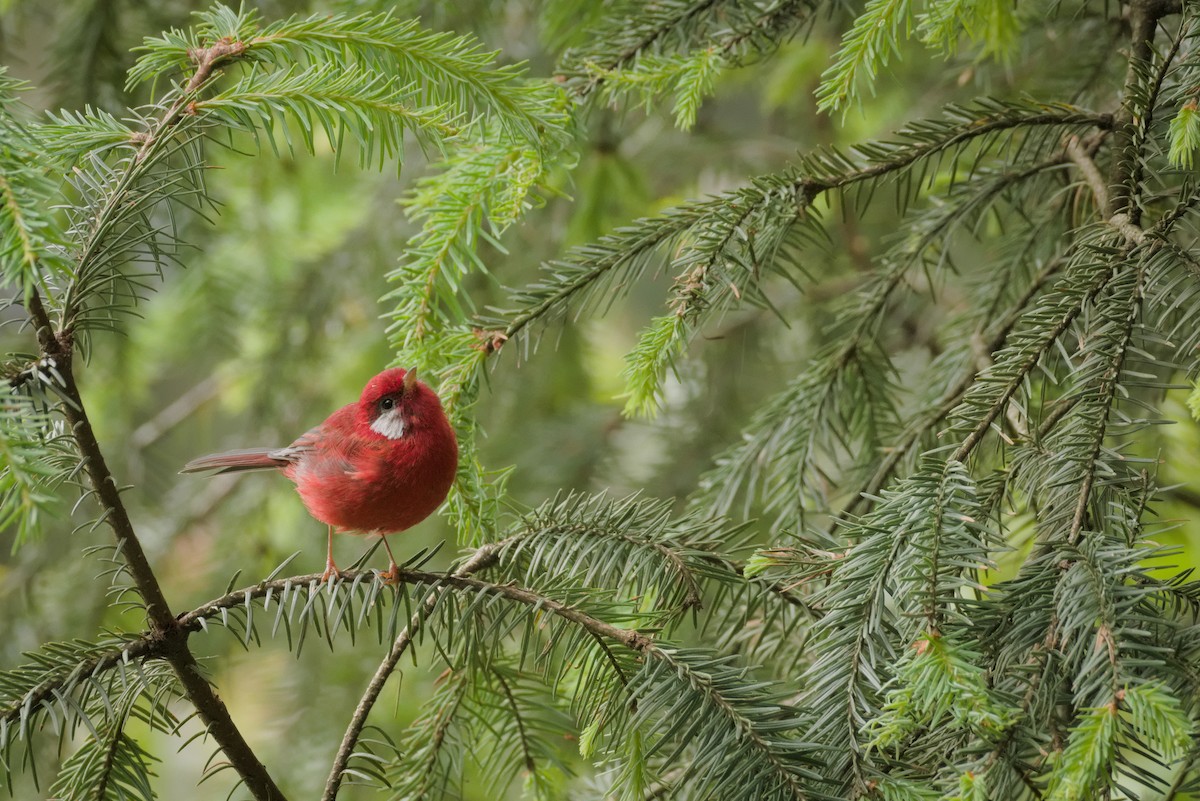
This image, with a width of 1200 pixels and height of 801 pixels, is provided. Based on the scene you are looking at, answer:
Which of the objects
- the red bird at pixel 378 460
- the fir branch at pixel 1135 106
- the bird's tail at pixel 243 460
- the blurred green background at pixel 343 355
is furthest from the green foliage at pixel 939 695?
the blurred green background at pixel 343 355

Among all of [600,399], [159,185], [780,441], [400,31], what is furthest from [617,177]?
[159,185]

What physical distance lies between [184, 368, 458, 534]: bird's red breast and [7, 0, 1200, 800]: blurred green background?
0.86 metres

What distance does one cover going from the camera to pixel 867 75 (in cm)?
145

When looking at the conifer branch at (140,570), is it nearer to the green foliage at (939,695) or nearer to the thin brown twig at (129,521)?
the thin brown twig at (129,521)

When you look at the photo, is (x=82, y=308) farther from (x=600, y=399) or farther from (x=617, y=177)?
(x=600, y=399)

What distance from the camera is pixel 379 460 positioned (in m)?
1.89

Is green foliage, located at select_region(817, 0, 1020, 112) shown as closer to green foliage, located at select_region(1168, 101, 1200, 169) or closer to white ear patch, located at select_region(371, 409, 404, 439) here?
green foliage, located at select_region(1168, 101, 1200, 169)

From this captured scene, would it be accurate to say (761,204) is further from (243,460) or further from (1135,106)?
(243,460)

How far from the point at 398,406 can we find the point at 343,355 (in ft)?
5.47

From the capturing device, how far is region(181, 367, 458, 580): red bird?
1763 mm

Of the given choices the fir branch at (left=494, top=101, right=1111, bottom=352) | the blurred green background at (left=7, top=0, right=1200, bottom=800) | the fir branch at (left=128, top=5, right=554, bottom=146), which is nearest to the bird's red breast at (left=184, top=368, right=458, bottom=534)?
the fir branch at (left=494, top=101, right=1111, bottom=352)

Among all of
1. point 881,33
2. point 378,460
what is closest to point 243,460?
point 378,460

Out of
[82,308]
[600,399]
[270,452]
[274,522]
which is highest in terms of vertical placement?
[82,308]

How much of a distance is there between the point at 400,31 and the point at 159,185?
1.33 ft
